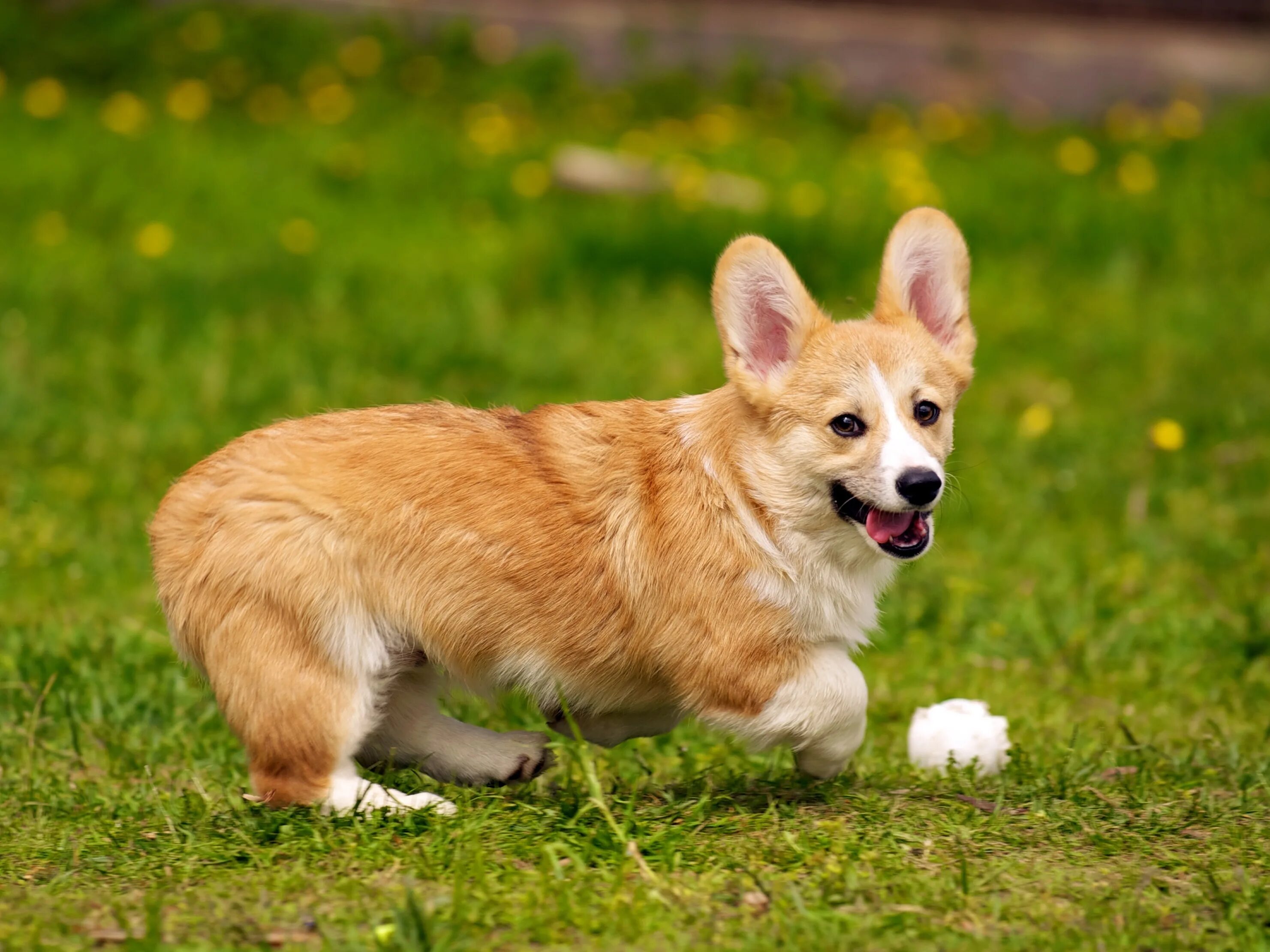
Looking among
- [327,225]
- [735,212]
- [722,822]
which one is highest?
[735,212]

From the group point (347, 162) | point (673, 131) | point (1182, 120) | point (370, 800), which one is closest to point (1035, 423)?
point (370, 800)

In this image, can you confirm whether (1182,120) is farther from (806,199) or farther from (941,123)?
(806,199)

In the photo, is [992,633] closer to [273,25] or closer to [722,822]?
[722,822]

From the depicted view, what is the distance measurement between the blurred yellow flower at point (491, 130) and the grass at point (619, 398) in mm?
59

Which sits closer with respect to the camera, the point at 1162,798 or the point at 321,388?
the point at 1162,798

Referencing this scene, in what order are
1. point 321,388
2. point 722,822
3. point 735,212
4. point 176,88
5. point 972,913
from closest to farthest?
point 972,913 → point 722,822 → point 321,388 → point 735,212 → point 176,88

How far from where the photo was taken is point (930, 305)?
14.7 ft

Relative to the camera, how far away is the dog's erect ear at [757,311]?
4160 millimetres

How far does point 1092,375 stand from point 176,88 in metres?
6.84

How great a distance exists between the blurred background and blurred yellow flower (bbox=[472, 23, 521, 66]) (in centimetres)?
5

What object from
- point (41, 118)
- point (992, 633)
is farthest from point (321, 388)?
point (41, 118)

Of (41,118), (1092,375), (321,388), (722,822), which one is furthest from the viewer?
(41,118)

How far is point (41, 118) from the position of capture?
10.4 meters

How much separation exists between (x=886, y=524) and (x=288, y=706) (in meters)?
1.52
